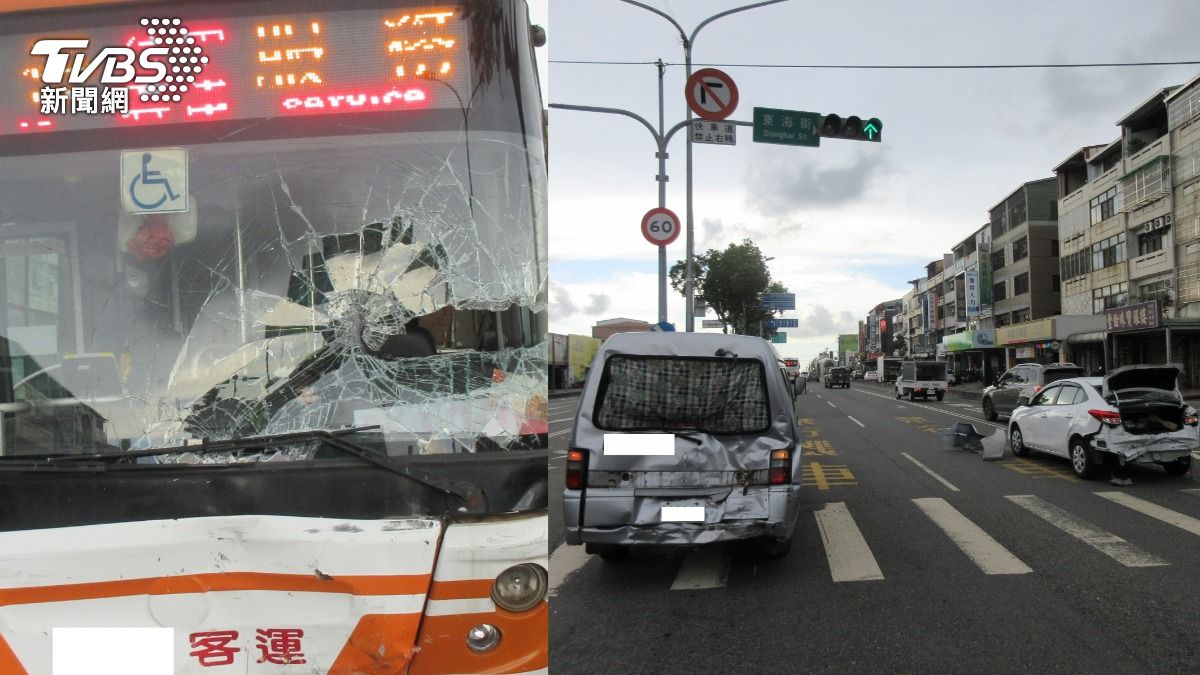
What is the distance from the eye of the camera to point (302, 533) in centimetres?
197

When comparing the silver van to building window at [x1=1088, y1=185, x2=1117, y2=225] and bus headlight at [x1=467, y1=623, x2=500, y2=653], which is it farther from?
building window at [x1=1088, y1=185, x2=1117, y2=225]

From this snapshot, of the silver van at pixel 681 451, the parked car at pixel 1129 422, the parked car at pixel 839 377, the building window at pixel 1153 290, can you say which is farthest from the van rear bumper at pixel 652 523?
the parked car at pixel 839 377

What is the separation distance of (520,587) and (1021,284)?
62357 millimetres

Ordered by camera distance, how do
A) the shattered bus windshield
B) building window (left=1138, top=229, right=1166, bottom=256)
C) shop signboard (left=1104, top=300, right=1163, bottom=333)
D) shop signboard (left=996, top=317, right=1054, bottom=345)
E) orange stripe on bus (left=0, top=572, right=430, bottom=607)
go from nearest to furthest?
orange stripe on bus (left=0, top=572, right=430, bottom=607) → the shattered bus windshield → shop signboard (left=1104, top=300, right=1163, bottom=333) → building window (left=1138, top=229, right=1166, bottom=256) → shop signboard (left=996, top=317, right=1054, bottom=345)

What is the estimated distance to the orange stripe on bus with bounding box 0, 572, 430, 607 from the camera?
1919 mm

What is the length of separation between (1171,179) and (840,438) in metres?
28.0

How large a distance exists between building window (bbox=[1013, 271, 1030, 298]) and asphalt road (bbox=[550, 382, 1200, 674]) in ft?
168

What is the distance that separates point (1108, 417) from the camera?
408 inches

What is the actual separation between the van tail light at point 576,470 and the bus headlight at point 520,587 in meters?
3.73

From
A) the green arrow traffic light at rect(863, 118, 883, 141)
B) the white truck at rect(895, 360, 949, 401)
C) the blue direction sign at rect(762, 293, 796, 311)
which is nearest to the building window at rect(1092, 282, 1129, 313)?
the white truck at rect(895, 360, 949, 401)

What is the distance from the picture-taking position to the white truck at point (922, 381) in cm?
3744

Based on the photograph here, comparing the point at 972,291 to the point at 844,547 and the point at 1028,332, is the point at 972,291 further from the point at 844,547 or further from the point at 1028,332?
the point at 844,547

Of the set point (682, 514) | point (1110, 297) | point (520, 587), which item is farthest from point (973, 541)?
point (1110, 297)

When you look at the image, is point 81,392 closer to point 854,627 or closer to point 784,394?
point 854,627
